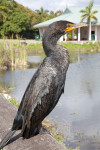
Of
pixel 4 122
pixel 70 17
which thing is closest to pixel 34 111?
pixel 4 122

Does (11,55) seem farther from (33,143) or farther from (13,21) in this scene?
(13,21)

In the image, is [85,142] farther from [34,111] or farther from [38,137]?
[34,111]

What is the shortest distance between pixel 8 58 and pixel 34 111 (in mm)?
9444

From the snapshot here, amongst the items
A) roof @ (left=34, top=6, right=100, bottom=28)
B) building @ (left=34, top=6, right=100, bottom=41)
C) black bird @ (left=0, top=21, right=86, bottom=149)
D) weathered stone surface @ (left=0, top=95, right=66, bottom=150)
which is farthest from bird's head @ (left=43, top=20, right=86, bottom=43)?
roof @ (left=34, top=6, right=100, bottom=28)

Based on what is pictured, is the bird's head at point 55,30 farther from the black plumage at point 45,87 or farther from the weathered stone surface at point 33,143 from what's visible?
the weathered stone surface at point 33,143

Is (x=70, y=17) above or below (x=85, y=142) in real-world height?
above

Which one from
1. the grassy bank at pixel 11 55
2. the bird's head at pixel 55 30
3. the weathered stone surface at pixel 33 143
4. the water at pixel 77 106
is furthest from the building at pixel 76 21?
the weathered stone surface at pixel 33 143

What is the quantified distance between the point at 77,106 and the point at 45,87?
3.88 metres

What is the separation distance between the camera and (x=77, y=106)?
5789 millimetres

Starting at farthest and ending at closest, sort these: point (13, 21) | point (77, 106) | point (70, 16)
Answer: point (13, 21) < point (70, 16) < point (77, 106)

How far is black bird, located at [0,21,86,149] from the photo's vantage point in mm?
2043

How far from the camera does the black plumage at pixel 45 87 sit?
204 cm

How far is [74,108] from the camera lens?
5.62 metres

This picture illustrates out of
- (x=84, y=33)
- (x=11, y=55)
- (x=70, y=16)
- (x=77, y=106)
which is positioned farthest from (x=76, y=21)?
(x=77, y=106)
